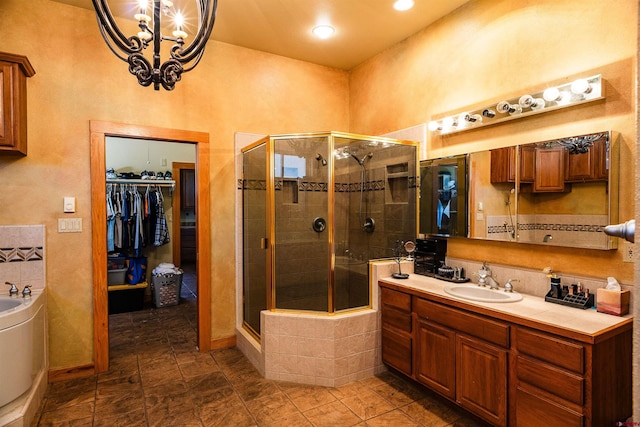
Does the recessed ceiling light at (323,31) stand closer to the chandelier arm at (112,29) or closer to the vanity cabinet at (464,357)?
the chandelier arm at (112,29)

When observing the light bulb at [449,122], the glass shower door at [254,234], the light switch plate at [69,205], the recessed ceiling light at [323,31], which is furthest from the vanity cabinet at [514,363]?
the light switch plate at [69,205]

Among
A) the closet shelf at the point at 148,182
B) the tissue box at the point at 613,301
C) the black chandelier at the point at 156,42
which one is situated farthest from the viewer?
the closet shelf at the point at 148,182

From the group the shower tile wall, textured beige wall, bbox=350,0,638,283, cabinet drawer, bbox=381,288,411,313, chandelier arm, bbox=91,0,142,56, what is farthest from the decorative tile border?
textured beige wall, bbox=350,0,638,283

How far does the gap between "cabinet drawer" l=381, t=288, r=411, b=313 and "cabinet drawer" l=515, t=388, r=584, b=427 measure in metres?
0.90

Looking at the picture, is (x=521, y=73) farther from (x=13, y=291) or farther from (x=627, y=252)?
(x=13, y=291)

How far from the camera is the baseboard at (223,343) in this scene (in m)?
3.46

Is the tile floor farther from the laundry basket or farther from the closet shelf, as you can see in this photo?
the closet shelf

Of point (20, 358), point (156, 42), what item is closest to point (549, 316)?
point (156, 42)

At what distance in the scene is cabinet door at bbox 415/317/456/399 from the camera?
232 centimetres

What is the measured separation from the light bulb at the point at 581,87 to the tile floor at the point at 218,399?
2.15m

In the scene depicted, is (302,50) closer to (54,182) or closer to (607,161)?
(54,182)

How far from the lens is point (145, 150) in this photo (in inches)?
204

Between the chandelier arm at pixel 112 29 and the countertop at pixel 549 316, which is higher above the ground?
the chandelier arm at pixel 112 29

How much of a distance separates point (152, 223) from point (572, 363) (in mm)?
4792
